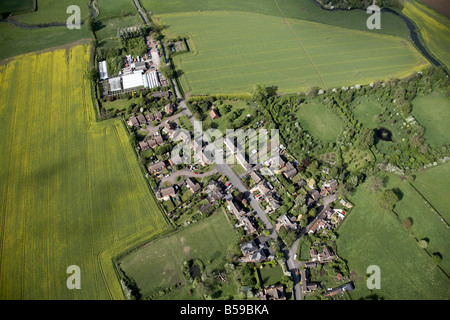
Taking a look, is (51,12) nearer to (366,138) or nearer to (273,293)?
→ (366,138)

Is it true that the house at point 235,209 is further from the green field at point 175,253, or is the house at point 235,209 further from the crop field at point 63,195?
the crop field at point 63,195

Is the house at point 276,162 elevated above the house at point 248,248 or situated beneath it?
elevated above

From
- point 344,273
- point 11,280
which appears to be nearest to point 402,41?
point 344,273

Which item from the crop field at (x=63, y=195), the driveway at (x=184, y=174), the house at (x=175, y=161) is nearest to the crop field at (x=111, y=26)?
the crop field at (x=63, y=195)

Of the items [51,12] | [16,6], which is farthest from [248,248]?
[16,6]

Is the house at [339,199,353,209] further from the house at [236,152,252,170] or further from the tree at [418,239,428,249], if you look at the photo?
the house at [236,152,252,170]

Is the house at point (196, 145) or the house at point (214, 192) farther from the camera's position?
Answer: the house at point (196, 145)

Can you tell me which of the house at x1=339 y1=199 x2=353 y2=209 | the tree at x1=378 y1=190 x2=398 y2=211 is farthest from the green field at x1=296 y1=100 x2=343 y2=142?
the tree at x1=378 y1=190 x2=398 y2=211
